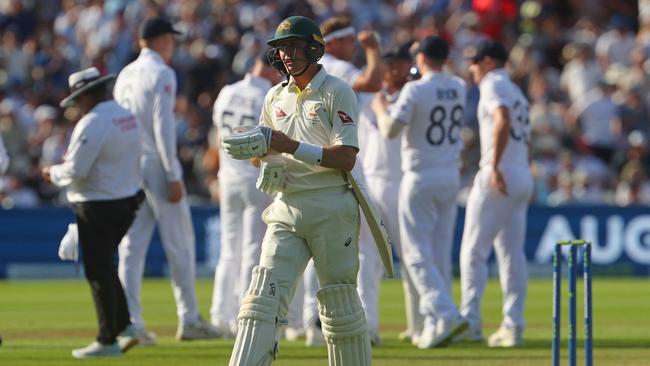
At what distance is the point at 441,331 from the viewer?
12.3 metres

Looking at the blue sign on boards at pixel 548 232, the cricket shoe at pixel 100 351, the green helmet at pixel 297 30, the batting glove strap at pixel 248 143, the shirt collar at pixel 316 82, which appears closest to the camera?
the batting glove strap at pixel 248 143

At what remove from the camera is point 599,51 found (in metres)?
27.1

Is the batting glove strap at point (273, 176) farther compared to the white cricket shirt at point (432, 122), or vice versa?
the white cricket shirt at point (432, 122)

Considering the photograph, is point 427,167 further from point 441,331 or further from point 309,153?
point 309,153

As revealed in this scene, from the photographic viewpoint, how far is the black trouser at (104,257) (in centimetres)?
1141

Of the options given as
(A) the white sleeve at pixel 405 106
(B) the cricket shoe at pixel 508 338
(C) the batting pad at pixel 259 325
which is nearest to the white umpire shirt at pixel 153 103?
(A) the white sleeve at pixel 405 106

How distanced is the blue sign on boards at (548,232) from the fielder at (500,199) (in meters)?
9.23

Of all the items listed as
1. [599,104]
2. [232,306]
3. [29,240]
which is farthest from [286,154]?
[599,104]

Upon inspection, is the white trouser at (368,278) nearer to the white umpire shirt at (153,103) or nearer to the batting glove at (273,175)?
the white umpire shirt at (153,103)

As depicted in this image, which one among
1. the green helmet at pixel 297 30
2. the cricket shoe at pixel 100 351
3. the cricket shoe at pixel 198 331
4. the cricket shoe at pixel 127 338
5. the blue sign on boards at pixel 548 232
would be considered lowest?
the blue sign on boards at pixel 548 232

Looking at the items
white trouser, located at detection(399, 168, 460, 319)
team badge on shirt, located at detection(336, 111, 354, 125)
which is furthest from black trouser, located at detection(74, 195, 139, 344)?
team badge on shirt, located at detection(336, 111, 354, 125)

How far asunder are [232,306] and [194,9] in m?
14.8

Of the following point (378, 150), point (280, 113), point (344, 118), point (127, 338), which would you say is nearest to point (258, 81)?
point (378, 150)

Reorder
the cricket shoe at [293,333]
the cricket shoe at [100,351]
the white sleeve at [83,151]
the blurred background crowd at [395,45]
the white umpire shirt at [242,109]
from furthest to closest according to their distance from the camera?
the blurred background crowd at [395,45] < the cricket shoe at [293,333] < the white umpire shirt at [242,109] < the cricket shoe at [100,351] < the white sleeve at [83,151]
